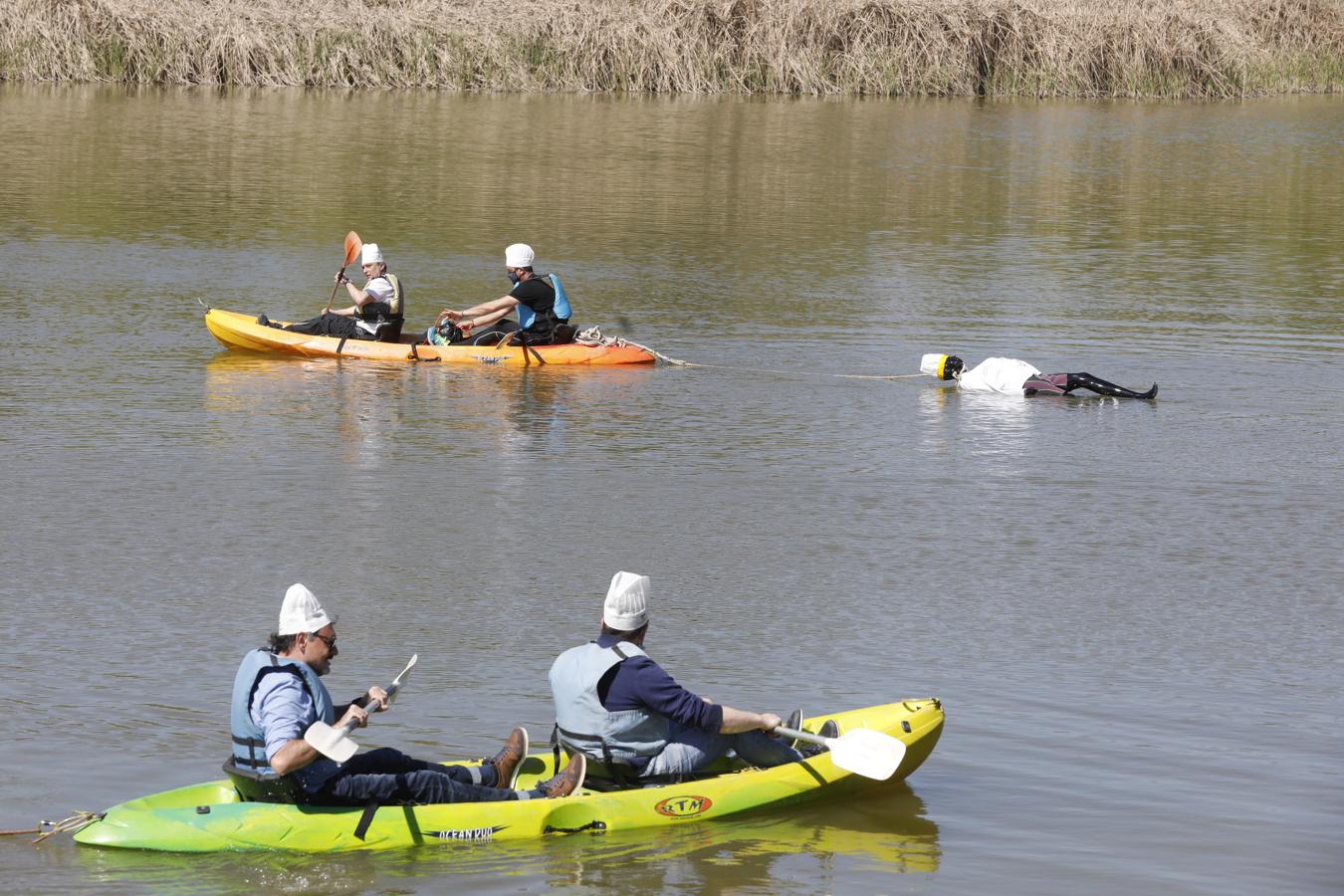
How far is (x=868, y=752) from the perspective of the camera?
7.64m

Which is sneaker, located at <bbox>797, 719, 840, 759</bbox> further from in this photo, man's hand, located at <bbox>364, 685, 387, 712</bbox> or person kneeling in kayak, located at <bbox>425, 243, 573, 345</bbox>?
person kneeling in kayak, located at <bbox>425, 243, 573, 345</bbox>

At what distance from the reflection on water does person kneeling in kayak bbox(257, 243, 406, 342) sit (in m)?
10.0

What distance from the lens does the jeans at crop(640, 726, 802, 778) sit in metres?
7.59

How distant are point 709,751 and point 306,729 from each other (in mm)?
1749

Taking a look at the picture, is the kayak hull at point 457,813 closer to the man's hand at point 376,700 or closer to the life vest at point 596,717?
the life vest at point 596,717

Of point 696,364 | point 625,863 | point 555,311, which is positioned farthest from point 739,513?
point 625,863

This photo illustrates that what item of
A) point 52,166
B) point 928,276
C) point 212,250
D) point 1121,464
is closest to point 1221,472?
point 1121,464

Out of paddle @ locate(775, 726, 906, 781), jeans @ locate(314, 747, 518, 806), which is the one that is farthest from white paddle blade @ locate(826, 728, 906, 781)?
jeans @ locate(314, 747, 518, 806)

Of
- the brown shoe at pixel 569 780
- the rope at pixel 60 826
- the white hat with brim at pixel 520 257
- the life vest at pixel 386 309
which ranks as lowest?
the rope at pixel 60 826

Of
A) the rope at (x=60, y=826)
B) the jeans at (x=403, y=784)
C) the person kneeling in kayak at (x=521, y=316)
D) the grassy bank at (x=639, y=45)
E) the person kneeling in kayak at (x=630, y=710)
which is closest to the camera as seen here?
the rope at (x=60, y=826)

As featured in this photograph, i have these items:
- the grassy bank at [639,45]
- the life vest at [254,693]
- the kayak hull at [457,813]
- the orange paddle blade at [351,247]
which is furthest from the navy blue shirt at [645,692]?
the grassy bank at [639,45]

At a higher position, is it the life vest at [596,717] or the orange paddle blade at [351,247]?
the orange paddle blade at [351,247]

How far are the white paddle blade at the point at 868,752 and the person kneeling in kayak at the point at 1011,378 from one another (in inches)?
345

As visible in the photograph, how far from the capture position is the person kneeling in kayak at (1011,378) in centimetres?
1590
